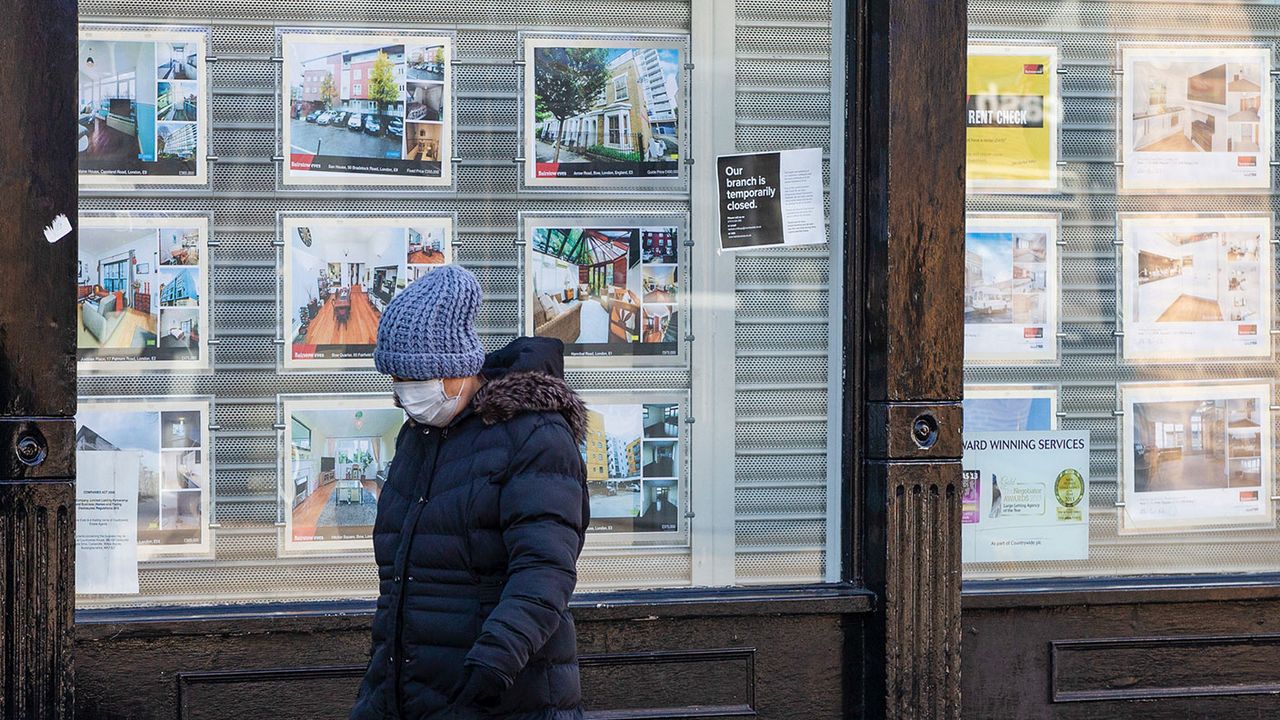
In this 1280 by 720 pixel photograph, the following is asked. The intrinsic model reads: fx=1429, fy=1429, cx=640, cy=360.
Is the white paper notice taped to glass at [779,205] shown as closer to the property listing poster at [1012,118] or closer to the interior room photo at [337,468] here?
the property listing poster at [1012,118]

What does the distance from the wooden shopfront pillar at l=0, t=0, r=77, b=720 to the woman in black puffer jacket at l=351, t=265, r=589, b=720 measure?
59.4 inches

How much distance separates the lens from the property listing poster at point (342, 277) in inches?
189

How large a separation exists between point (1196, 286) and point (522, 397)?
3.16m

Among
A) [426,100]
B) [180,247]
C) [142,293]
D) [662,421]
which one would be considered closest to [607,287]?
[662,421]

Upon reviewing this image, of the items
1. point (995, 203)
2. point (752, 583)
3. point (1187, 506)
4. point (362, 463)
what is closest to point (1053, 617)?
point (1187, 506)

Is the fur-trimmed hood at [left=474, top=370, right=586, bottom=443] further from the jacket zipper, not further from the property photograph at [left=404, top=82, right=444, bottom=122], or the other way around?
the property photograph at [left=404, top=82, right=444, bottom=122]

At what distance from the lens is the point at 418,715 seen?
3102 mm

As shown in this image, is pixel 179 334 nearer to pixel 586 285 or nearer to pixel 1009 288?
pixel 586 285

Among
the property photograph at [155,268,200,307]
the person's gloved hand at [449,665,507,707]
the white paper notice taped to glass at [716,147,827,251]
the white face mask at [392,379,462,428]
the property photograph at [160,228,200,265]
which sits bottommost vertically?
the person's gloved hand at [449,665,507,707]

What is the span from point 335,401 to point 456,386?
5.68 ft

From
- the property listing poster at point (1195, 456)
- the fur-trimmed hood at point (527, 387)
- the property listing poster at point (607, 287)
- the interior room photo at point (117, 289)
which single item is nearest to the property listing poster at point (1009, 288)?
the property listing poster at point (1195, 456)

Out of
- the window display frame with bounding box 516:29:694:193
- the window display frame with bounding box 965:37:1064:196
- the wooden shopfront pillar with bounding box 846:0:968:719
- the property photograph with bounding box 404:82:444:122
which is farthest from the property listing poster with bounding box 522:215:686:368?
the window display frame with bounding box 965:37:1064:196

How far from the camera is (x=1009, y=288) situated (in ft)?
17.0

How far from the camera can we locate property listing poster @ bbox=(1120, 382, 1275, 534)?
17.3ft
